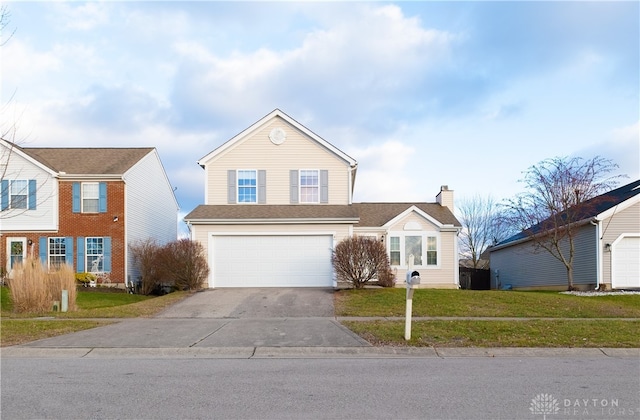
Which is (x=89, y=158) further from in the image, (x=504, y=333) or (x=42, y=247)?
(x=504, y=333)

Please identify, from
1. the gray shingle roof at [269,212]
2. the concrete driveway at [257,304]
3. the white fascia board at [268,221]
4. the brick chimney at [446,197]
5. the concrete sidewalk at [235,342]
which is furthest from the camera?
the brick chimney at [446,197]

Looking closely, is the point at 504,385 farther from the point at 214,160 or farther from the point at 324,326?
the point at 214,160

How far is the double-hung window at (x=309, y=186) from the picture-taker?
83.7 feet

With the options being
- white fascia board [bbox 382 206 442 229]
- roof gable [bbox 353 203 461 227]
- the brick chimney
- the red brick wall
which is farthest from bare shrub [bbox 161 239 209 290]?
the brick chimney

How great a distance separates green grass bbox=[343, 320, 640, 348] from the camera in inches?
430

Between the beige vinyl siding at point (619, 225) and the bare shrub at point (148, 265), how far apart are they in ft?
63.4

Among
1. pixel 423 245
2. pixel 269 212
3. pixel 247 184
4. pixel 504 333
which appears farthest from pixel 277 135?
pixel 504 333

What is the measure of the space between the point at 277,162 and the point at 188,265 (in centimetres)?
626

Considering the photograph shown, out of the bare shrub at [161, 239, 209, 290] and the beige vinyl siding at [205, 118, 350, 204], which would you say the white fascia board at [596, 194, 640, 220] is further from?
the bare shrub at [161, 239, 209, 290]

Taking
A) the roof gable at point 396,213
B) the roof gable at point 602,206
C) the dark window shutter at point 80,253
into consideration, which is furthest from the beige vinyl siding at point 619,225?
the dark window shutter at point 80,253

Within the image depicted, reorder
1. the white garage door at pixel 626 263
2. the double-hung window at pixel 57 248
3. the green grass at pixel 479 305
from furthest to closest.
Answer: the double-hung window at pixel 57 248 → the white garage door at pixel 626 263 → the green grass at pixel 479 305

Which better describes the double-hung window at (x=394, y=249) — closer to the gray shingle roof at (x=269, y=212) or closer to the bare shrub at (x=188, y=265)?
the gray shingle roof at (x=269, y=212)

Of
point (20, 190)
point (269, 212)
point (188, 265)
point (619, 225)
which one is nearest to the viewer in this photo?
point (188, 265)

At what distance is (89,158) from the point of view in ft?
→ 93.9
